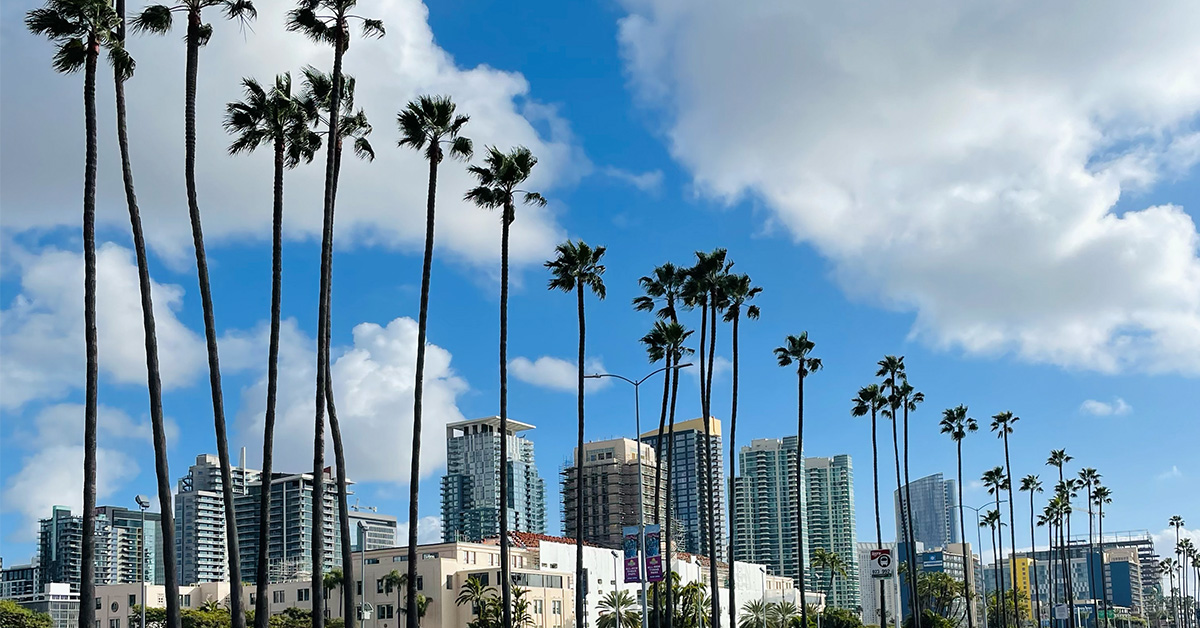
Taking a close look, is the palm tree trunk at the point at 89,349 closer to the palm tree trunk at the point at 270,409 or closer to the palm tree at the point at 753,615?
the palm tree trunk at the point at 270,409

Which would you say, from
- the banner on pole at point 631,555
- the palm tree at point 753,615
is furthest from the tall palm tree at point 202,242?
the palm tree at point 753,615

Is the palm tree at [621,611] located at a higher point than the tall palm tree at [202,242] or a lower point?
lower

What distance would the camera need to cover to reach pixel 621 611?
134875 millimetres

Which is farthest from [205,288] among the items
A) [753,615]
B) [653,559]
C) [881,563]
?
[753,615]

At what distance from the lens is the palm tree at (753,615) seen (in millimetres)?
164500

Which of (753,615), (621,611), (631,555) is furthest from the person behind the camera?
(753,615)

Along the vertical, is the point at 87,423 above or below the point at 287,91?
below

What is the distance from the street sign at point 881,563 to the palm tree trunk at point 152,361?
3339 centimetres

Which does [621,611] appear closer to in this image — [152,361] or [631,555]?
[631,555]

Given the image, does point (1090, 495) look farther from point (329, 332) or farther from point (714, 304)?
point (329, 332)

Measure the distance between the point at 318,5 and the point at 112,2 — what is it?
8.33 metres

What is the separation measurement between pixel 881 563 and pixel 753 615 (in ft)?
403

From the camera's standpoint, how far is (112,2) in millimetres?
33625

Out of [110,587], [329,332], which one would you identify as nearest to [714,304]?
[329,332]
